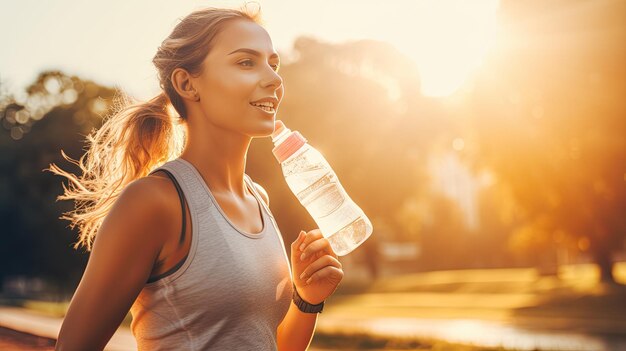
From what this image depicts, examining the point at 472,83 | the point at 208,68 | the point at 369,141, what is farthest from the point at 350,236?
the point at 369,141

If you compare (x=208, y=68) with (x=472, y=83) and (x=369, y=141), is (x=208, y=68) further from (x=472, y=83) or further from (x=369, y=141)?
(x=369, y=141)

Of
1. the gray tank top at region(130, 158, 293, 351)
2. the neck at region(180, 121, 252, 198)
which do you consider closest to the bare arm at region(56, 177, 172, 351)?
the gray tank top at region(130, 158, 293, 351)

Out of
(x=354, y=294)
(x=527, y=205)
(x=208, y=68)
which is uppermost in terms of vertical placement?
(x=208, y=68)

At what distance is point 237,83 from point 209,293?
0.78m

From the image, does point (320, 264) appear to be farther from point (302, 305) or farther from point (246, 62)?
point (246, 62)

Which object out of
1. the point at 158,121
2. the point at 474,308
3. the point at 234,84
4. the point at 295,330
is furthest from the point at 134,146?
the point at 474,308

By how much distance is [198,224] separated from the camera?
256 centimetres

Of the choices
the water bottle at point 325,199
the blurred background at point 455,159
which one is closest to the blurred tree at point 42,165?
the blurred background at point 455,159

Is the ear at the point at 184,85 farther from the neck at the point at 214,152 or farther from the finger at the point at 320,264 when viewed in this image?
the finger at the point at 320,264

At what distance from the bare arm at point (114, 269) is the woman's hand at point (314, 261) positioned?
0.64 m

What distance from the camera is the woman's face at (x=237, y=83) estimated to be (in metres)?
2.85

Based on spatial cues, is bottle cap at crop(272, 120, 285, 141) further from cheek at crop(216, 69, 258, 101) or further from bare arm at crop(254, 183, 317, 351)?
bare arm at crop(254, 183, 317, 351)

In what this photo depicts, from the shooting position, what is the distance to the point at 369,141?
128 ft

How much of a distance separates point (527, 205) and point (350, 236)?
93.1 feet
